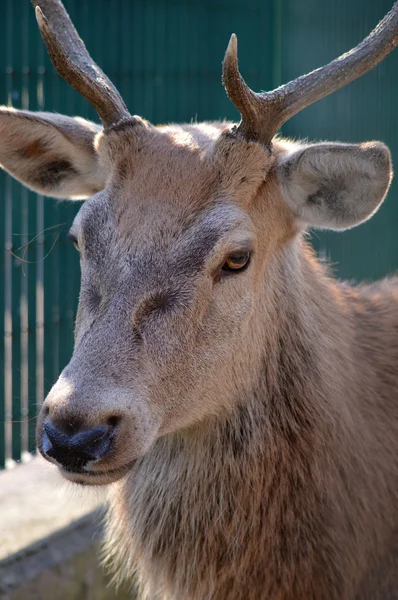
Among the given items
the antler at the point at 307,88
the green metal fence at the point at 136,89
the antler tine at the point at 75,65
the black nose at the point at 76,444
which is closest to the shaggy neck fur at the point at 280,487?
the antler at the point at 307,88

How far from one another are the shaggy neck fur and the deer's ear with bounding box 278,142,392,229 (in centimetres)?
28

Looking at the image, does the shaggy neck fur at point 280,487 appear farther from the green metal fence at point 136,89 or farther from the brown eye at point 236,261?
the green metal fence at point 136,89

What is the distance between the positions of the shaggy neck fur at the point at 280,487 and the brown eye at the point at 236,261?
0.89 ft

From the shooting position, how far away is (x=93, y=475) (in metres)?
3.05

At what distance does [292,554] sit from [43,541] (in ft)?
6.03

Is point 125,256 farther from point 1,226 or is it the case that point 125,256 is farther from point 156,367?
point 1,226

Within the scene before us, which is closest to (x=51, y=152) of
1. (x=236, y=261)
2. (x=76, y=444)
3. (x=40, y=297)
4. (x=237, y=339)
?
(x=236, y=261)

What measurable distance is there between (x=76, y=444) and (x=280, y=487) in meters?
1.07

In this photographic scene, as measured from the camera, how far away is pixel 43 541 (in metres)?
4.98

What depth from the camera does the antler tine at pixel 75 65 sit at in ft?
11.8

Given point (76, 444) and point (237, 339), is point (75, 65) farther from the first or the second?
point (76, 444)

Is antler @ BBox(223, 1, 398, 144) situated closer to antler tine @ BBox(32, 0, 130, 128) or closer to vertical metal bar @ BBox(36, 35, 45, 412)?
antler tine @ BBox(32, 0, 130, 128)

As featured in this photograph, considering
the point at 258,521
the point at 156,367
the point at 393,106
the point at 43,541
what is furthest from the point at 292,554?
the point at 393,106

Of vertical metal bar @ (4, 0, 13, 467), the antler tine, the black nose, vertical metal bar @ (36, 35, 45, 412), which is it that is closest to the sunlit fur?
the antler tine
